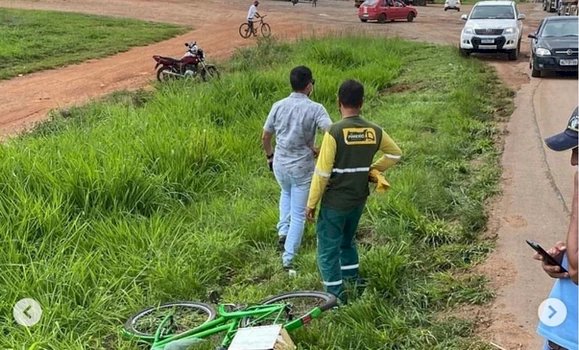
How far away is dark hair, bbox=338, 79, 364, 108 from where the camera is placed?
4348 millimetres

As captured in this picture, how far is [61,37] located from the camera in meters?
21.9

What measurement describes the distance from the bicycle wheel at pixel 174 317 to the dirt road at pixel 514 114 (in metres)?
1.91

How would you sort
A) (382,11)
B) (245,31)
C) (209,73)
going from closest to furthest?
1. (209,73)
2. (245,31)
3. (382,11)

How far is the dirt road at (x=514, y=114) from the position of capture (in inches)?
195

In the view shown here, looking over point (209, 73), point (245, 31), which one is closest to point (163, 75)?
point (209, 73)

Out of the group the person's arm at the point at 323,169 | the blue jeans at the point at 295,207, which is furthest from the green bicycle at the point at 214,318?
the blue jeans at the point at 295,207

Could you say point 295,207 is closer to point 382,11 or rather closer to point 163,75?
point 163,75

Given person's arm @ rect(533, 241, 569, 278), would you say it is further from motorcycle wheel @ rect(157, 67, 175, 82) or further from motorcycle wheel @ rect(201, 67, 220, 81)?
motorcycle wheel @ rect(157, 67, 175, 82)

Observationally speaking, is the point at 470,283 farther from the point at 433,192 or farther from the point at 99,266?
the point at 99,266

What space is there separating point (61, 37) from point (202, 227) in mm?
17824

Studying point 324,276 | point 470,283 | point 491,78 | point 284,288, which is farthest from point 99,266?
point 491,78

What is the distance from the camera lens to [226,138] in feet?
27.6

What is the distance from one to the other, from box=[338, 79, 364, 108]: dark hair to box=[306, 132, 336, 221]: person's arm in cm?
25

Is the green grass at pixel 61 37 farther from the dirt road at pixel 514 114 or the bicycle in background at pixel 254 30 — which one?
the bicycle in background at pixel 254 30
